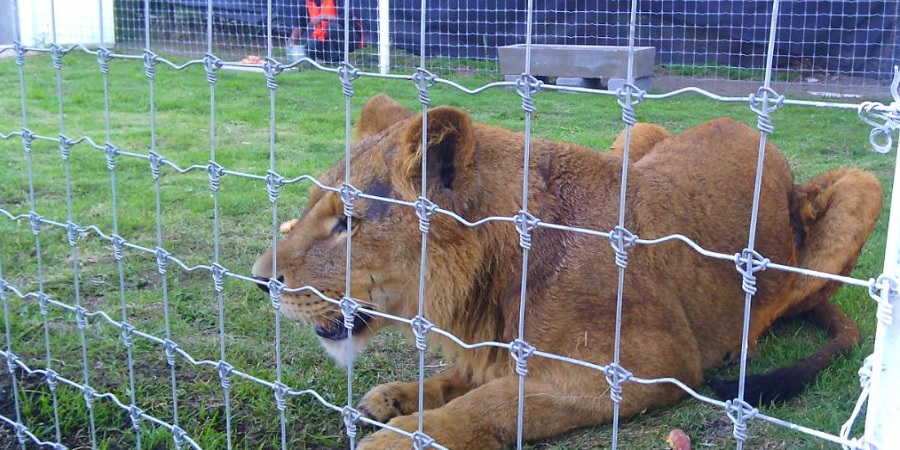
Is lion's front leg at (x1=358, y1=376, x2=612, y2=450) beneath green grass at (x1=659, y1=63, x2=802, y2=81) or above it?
beneath

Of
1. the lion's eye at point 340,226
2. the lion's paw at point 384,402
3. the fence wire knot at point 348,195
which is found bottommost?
the lion's paw at point 384,402

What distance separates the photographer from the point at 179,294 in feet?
13.6

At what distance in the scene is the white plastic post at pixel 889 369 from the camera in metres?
1.53

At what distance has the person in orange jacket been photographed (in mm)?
10352

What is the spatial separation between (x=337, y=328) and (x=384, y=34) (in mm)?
6637

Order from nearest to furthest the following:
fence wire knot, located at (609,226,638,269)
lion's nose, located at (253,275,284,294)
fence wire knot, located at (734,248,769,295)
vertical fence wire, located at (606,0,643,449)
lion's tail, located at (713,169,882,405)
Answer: fence wire knot, located at (734,248,769,295) → vertical fence wire, located at (606,0,643,449) → fence wire knot, located at (609,226,638,269) → lion's nose, located at (253,275,284,294) → lion's tail, located at (713,169,882,405)

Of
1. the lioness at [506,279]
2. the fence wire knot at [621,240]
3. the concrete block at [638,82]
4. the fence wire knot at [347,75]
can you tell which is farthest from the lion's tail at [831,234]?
the concrete block at [638,82]

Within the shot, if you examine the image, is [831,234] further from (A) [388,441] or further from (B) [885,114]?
(B) [885,114]

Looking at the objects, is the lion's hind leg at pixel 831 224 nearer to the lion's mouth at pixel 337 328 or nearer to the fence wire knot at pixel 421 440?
the lion's mouth at pixel 337 328

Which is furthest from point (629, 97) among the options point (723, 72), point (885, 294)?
point (723, 72)

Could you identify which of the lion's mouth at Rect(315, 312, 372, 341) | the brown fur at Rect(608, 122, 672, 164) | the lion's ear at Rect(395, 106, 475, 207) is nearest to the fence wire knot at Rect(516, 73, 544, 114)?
the lion's ear at Rect(395, 106, 475, 207)

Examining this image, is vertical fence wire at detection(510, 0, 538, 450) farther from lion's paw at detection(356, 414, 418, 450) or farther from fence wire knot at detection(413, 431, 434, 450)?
lion's paw at detection(356, 414, 418, 450)

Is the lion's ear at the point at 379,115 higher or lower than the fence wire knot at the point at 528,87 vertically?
lower

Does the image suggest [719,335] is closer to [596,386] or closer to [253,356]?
[596,386]
